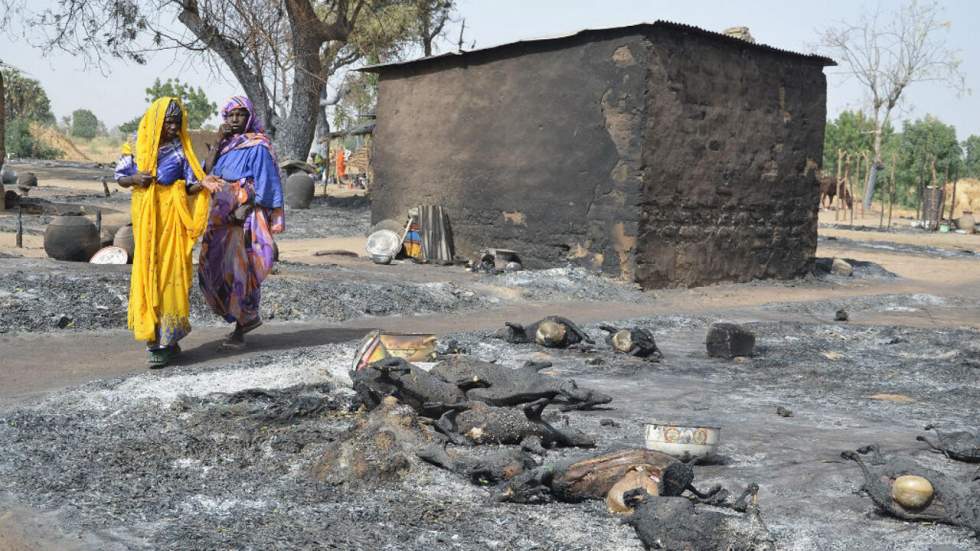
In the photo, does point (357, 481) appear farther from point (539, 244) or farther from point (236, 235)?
point (539, 244)

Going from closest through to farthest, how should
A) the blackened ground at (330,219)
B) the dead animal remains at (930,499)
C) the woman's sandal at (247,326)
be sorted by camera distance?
the dead animal remains at (930,499) → the woman's sandal at (247,326) → the blackened ground at (330,219)

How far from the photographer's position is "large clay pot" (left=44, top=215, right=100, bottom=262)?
9.98 meters

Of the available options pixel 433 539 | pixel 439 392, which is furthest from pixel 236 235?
pixel 433 539

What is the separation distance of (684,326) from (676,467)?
18.1 feet

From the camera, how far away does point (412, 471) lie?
157 inches

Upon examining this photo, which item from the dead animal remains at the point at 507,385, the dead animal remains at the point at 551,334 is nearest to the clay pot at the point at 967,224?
the dead animal remains at the point at 551,334

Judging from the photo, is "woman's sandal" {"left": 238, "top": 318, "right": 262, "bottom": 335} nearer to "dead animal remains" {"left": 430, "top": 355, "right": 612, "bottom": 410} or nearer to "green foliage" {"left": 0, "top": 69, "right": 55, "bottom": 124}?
"dead animal remains" {"left": 430, "top": 355, "right": 612, "bottom": 410}

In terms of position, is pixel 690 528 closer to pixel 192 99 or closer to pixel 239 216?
pixel 239 216

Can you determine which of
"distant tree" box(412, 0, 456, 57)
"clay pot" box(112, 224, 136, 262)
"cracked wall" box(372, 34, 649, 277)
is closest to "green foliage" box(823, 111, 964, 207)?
"distant tree" box(412, 0, 456, 57)

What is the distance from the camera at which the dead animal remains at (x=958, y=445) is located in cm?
445

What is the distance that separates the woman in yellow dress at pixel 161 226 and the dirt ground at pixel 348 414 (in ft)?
1.01

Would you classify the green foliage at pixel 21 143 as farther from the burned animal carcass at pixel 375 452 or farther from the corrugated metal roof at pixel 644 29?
the burned animal carcass at pixel 375 452

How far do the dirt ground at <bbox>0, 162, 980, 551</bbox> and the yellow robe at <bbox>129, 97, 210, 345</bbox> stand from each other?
316mm

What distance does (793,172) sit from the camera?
523 inches
